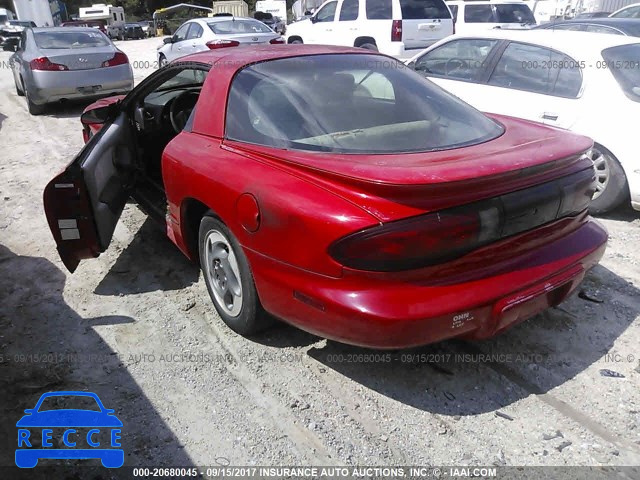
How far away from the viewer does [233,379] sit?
9.21 ft

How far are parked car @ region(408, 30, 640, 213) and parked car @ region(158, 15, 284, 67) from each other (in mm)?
7012

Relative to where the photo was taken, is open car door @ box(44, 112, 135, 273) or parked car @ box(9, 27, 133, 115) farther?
parked car @ box(9, 27, 133, 115)

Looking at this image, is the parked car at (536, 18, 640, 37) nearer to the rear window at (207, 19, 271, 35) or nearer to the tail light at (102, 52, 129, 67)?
the rear window at (207, 19, 271, 35)

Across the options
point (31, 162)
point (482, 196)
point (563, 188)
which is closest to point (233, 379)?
point (482, 196)

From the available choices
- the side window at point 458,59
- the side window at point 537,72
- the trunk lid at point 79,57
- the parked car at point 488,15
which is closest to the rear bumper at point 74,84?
the trunk lid at point 79,57

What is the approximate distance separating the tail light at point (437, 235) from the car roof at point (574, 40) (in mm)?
3097

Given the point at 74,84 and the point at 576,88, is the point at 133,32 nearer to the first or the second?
the point at 74,84

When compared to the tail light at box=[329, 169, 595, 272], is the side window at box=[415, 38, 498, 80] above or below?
above

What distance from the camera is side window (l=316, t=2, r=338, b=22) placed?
12.4 m

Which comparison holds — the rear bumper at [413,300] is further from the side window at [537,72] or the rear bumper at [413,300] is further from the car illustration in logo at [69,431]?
the side window at [537,72]

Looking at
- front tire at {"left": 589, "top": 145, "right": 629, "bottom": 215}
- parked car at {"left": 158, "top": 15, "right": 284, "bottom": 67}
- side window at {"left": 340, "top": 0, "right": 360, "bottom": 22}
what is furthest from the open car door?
side window at {"left": 340, "top": 0, "right": 360, "bottom": 22}

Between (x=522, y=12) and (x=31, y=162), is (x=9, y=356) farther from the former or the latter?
(x=522, y=12)

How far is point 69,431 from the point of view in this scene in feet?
8.18

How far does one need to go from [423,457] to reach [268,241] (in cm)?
119
